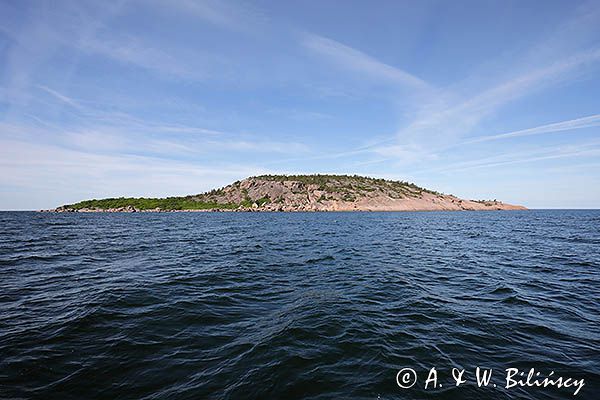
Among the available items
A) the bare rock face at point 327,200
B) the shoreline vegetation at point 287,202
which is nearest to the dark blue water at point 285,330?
the shoreline vegetation at point 287,202

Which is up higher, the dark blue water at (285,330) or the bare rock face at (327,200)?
the bare rock face at (327,200)

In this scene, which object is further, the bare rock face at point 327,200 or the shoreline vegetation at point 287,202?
the shoreline vegetation at point 287,202

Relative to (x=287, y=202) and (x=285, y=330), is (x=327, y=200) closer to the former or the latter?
(x=287, y=202)

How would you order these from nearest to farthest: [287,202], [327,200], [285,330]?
[285,330], [287,202], [327,200]

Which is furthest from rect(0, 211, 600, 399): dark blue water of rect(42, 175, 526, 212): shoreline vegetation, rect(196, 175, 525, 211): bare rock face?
rect(196, 175, 525, 211): bare rock face

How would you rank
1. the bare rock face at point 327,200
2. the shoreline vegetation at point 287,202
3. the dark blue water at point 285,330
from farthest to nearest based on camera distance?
the shoreline vegetation at point 287,202
the bare rock face at point 327,200
the dark blue water at point 285,330

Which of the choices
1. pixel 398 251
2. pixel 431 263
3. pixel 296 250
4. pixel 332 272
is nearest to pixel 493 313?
pixel 332 272

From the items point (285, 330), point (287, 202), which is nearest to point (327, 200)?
point (287, 202)

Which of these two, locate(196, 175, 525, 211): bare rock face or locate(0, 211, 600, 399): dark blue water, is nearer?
locate(0, 211, 600, 399): dark blue water

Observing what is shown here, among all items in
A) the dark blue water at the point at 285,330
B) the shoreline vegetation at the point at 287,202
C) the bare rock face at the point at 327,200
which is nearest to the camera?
the dark blue water at the point at 285,330

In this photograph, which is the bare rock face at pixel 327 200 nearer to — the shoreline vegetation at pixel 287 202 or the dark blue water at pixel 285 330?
the shoreline vegetation at pixel 287 202

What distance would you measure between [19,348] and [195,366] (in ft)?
18.6

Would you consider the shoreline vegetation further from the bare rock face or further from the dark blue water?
the dark blue water

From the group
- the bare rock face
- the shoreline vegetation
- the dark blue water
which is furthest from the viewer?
the shoreline vegetation
